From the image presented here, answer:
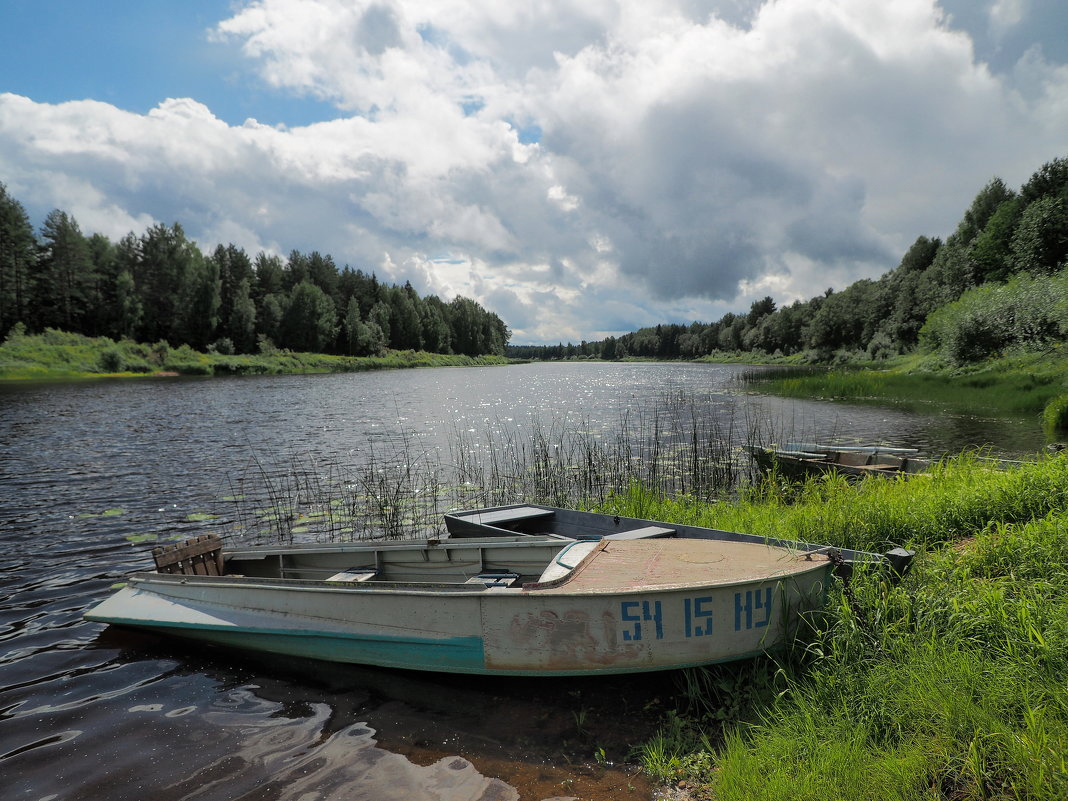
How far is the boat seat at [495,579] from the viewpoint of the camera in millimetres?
6153

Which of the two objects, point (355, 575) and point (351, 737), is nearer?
point (351, 737)

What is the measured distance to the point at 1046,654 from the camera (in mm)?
3641

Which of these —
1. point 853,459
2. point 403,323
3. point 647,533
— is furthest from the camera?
point 403,323

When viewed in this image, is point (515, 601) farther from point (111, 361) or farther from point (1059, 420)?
point (111, 361)

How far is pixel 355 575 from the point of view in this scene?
700cm

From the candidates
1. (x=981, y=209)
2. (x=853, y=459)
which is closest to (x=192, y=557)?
(x=853, y=459)

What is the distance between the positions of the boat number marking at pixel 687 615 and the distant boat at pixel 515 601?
1cm

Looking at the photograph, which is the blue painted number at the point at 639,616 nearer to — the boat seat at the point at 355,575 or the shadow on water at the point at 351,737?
the shadow on water at the point at 351,737

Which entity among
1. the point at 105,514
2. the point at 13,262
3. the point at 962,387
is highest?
the point at 13,262

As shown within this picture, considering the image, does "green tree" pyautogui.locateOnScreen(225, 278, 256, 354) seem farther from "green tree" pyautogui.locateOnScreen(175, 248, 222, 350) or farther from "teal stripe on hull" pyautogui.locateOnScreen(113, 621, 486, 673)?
"teal stripe on hull" pyautogui.locateOnScreen(113, 621, 486, 673)

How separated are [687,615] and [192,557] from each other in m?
6.32

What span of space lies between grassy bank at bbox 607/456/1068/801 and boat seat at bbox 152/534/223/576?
6086 millimetres

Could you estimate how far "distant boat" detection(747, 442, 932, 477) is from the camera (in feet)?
38.4

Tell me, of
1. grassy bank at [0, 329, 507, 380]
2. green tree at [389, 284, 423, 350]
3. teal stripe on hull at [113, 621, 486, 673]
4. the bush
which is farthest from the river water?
green tree at [389, 284, 423, 350]
